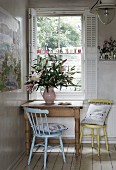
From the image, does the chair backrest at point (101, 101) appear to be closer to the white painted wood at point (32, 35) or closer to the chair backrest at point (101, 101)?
the chair backrest at point (101, 101)

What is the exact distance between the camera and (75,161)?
5.38 meters

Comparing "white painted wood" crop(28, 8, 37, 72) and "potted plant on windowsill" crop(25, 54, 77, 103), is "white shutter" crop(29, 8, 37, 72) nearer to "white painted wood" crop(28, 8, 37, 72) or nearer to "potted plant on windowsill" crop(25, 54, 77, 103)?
"white painted wood" crop(28, 8, 37, 72)

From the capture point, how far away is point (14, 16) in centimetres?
532

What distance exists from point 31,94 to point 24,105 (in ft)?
2.39

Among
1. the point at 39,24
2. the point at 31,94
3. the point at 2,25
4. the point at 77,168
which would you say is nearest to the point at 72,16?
the point at 39,24

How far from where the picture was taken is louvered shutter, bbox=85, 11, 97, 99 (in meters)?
6.50

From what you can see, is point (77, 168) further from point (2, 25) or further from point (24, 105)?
point (2, 25)

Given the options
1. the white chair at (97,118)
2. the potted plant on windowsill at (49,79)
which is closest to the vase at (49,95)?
the potted plant on windowsill at (49,79)

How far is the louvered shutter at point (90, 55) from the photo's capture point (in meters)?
6.50

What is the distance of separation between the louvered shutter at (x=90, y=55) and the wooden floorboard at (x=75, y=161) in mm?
1045

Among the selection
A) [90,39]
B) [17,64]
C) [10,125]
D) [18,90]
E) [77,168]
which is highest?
[90,39]

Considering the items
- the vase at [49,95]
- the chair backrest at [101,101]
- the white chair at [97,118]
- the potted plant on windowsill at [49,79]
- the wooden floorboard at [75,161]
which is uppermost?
the potted plant on windowsill at [49,79]

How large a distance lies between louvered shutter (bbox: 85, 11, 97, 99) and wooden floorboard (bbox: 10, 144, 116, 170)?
1.04 m

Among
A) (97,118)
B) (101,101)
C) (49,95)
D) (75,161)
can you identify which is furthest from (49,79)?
(75,161)
